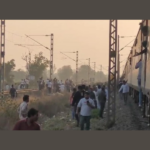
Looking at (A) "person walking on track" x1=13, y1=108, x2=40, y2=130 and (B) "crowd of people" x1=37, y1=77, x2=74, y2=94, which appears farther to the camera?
(B) "crowd of people" x1=37, y1=77, x2=74, y2=94

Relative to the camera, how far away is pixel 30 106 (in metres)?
27.6

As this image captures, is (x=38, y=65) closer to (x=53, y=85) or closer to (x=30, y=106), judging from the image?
(x=53, y=85)

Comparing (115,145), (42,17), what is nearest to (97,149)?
(115,145)

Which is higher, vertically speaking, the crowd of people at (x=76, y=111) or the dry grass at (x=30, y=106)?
the crowd of people at (x=76, y=111)

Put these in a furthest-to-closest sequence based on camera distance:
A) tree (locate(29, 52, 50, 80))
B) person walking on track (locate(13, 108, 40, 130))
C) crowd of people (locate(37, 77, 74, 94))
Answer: tree (locate(29, 52, 50, 80)), crowd of people (locate(37, 77, 74, 94)), person walking on track (locate(13, 108, 40, 130))

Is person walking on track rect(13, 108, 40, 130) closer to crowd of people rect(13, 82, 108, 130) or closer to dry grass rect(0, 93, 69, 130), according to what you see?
crowd of people rect(13, 82, 108, 130)

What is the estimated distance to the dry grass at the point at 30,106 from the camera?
2018cm

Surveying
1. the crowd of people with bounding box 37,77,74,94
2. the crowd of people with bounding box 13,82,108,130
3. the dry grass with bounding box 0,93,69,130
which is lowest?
the dry grass with bounding box 0,93,69,130

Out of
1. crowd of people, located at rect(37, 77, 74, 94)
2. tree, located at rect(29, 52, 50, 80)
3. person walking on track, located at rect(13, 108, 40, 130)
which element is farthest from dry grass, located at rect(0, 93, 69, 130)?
tree, located at rect(29, 52, 50, 80)

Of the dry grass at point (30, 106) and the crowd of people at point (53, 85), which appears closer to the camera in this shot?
the dry grass at point (30, 106)

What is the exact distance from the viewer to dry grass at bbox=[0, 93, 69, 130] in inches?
794

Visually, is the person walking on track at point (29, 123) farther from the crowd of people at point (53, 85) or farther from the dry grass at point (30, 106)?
the crowd of people at point (53, 85)

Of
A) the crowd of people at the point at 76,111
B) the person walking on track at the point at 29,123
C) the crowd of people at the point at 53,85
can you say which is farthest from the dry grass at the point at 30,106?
the person walking on track at the point at 29,123

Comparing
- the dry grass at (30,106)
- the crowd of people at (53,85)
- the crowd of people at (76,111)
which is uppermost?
the crowd of people at (76,111)
